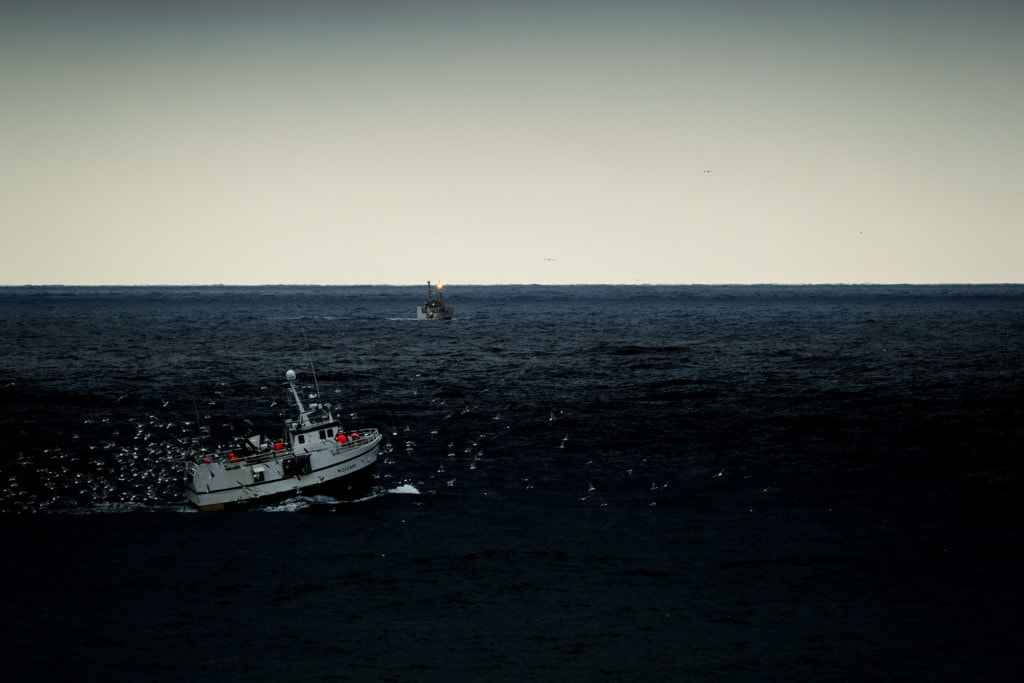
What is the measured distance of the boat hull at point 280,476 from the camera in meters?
49.4

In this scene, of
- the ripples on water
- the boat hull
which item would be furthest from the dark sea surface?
the boat hull

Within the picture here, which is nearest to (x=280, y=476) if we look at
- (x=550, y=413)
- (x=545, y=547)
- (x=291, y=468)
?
(x=291, y=468)

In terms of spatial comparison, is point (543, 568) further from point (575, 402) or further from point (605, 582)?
point (575, 402)

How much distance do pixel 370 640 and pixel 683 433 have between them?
44253 mm

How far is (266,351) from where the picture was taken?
153875 millimetres

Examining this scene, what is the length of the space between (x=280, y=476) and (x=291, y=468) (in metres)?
0.80

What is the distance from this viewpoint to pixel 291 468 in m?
50.8

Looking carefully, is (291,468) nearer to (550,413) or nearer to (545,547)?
(545,547)

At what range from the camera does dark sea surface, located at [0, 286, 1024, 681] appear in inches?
1281

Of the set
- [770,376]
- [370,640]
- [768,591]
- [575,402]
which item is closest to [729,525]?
[768,591]

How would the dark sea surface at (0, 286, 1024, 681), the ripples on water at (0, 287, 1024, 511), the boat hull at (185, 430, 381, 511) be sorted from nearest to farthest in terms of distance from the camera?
the dark sea surface at (0, 286, 1024, 681), the boat hull at (185, 430, 381, 511), the ripples on water at (0, 287, 1024, 511)

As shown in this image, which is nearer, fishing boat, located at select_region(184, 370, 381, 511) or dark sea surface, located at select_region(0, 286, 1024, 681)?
dark sea surface, located at select_region(0, 286, 1024, 681)

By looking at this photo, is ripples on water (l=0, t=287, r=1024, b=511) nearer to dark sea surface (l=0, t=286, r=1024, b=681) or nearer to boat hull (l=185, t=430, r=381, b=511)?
dark sea surface (l=0, t=286, r=1024, b=681)

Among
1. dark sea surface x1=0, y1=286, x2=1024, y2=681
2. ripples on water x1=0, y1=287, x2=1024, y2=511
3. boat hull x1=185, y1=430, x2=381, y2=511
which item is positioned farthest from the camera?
ripples on water x1=0, y1=287, x2=1024, y2=511
